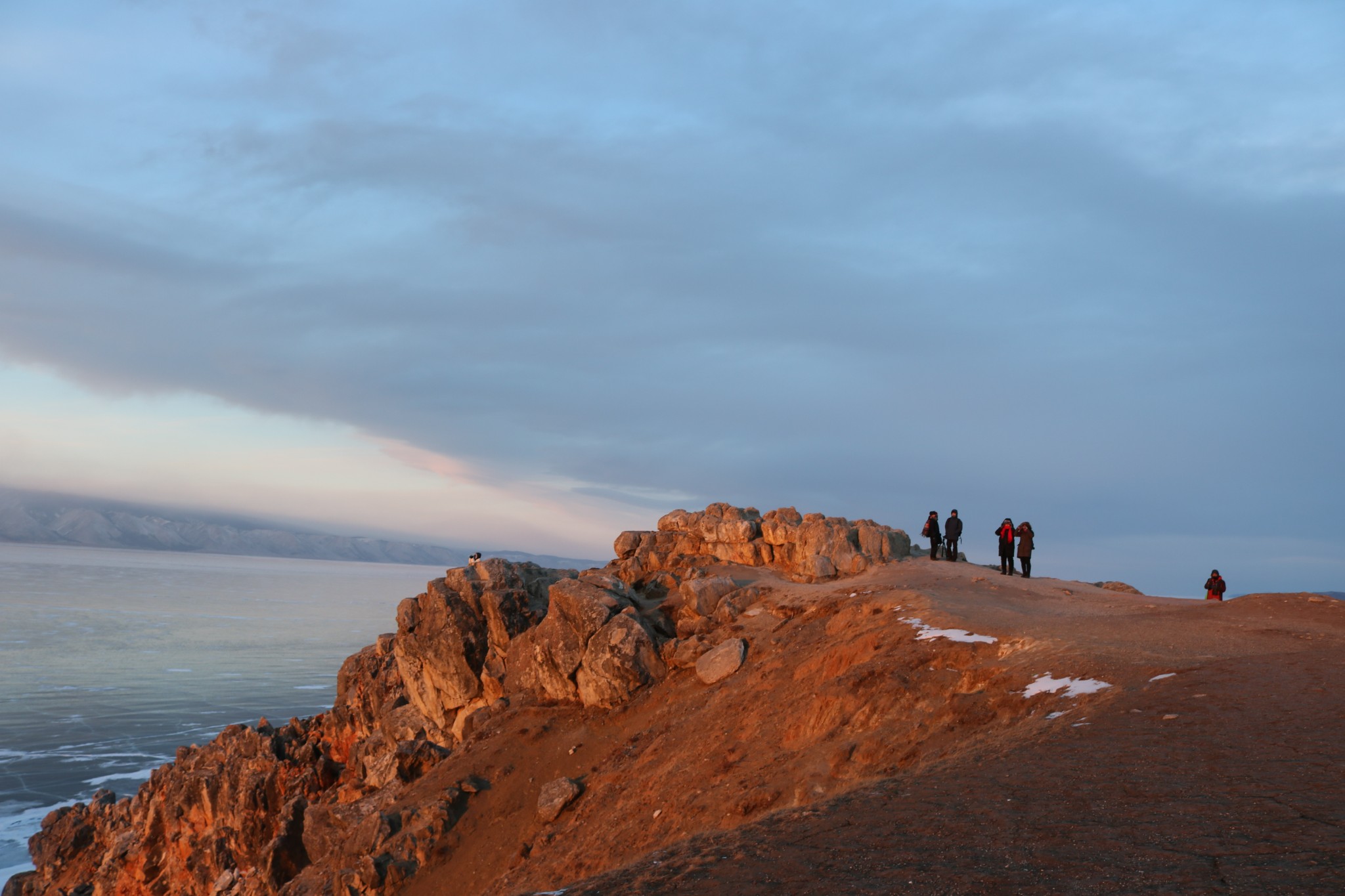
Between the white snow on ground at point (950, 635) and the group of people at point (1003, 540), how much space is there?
12183mm

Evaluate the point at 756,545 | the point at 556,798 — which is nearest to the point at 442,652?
the point at 556,798

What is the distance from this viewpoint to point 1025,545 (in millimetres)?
32125

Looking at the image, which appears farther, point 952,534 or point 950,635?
point 952,534

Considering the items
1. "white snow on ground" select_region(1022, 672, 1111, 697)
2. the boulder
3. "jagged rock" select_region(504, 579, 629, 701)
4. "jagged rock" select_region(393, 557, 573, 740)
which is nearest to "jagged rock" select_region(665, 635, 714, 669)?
"jagged rock" select_region(504, 579, 629, 701)

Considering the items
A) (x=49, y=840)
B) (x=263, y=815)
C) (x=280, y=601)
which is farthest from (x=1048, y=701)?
(x=280, y=601)

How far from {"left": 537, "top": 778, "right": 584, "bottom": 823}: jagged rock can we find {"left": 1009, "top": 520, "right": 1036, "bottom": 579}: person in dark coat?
61.9ft

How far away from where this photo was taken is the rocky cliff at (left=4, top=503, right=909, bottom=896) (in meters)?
27.4

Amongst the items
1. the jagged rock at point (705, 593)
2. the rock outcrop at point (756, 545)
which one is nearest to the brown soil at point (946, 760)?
the jagged rock at point (705, 593)

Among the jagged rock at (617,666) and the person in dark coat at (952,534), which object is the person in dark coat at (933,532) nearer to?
the person in dark coat at (952,534)

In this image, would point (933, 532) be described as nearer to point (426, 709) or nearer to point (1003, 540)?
point (1003, 540)

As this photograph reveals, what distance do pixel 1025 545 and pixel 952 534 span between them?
510 centimetres

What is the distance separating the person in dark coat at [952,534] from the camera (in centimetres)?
3689

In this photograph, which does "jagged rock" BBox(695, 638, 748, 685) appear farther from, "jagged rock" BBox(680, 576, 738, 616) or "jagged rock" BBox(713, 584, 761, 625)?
"jagged rock" BBox(680, 576, 738, 616)

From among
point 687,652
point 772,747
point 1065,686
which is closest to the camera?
point 1065,686
